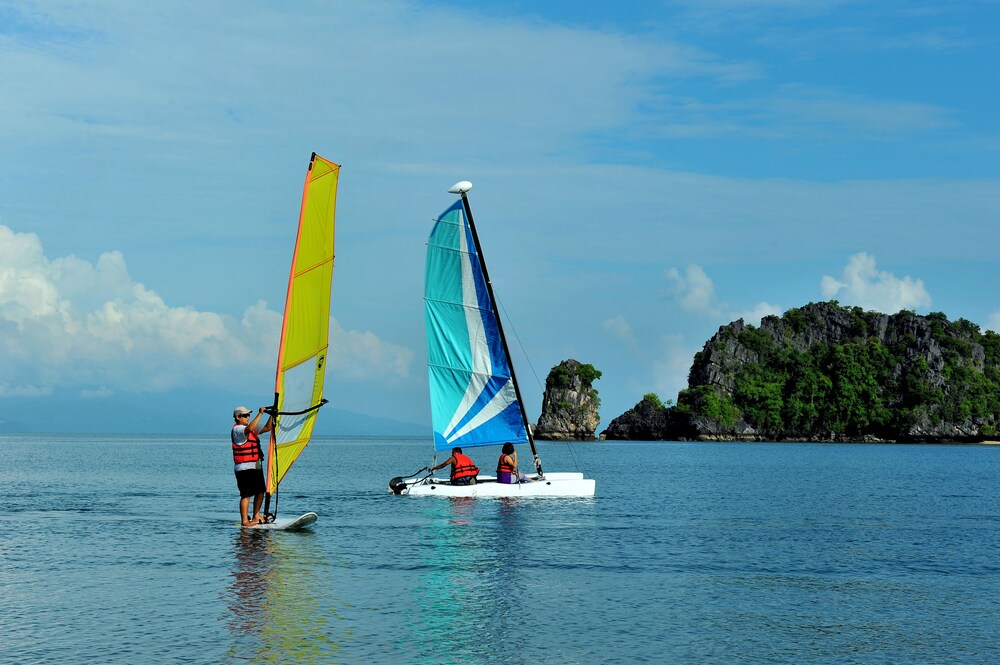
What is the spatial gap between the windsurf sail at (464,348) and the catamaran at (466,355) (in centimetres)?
4

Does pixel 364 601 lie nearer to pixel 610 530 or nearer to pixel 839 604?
pixel 839 604

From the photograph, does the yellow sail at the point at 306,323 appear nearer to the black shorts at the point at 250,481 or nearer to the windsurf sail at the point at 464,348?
the black shorts at the point at 250,481

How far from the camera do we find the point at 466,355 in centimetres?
4662

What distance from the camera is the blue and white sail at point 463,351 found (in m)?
45.9

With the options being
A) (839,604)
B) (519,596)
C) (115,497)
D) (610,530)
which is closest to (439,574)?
(519,596)

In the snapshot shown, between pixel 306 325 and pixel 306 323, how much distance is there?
2.2 inches

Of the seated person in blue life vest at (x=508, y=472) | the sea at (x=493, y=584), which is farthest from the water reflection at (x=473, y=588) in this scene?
the seated person in blue life vest at (x=508, y=472)

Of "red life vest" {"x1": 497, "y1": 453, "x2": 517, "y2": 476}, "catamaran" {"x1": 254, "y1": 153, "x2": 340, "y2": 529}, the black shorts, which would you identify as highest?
"catamaran" {"x1": 254, "y1": 153, "x2": 340, "y2": 529}

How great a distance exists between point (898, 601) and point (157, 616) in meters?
15.2

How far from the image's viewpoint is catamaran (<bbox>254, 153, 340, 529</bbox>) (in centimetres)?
2892

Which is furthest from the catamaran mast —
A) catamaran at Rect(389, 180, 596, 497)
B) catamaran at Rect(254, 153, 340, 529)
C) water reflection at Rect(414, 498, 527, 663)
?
catamaran at Rect(254, 153, 340, 529)

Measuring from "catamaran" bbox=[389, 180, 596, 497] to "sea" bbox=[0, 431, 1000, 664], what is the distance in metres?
2.88

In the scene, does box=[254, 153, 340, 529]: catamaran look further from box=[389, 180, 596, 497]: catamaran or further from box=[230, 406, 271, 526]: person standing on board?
box=[389, 180, 596, 497]: catamaran

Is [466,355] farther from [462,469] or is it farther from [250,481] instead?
[250,481]
